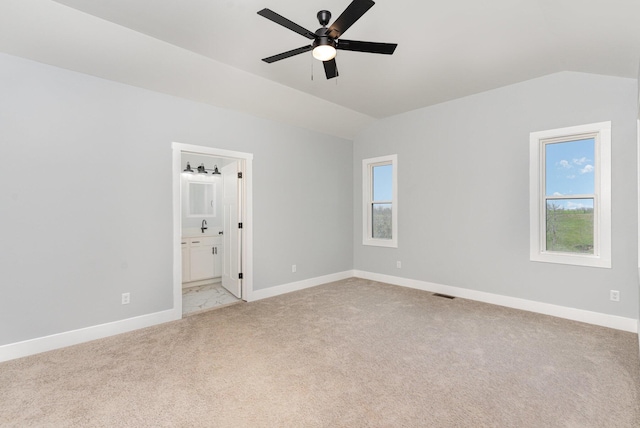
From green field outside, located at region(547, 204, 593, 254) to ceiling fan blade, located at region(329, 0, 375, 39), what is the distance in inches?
136

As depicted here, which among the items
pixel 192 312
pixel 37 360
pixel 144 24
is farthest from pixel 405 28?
pixel 37 360

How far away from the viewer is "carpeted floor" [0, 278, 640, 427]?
192cm

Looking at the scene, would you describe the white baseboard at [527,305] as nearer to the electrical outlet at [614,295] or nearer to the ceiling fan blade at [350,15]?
the electrical outlet at [614,295]

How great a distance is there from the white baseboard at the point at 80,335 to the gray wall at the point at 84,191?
0.06 meters

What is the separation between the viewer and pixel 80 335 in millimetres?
3010

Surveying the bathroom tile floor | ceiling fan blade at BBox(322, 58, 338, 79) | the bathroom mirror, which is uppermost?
ceiling fan blade at BBox(322, 58, 338, 79)

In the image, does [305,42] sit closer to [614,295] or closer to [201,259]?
[201,259]

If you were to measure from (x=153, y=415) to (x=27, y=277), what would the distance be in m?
1.98

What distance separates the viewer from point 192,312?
3889 mm

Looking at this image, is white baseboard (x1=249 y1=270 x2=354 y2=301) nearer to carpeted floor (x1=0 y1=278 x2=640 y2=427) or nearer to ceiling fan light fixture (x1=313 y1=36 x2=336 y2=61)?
carpeted floor (x1=0 y1=278 x2=640 y2=427)

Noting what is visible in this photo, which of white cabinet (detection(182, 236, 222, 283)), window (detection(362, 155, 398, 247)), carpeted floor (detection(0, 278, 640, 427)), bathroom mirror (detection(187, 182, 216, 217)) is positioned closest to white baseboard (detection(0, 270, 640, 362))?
carpeted floor (detection(0, 278, 640, 427))

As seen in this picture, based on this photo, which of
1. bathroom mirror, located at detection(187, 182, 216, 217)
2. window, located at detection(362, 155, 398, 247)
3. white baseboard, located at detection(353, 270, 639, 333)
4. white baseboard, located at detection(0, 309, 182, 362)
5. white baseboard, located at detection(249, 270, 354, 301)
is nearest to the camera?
white baseboard, located at detection(0, 309, 182, 362)

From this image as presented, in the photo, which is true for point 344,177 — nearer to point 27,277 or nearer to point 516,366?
point 516,366

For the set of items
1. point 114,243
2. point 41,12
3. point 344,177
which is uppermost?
point 41,12
